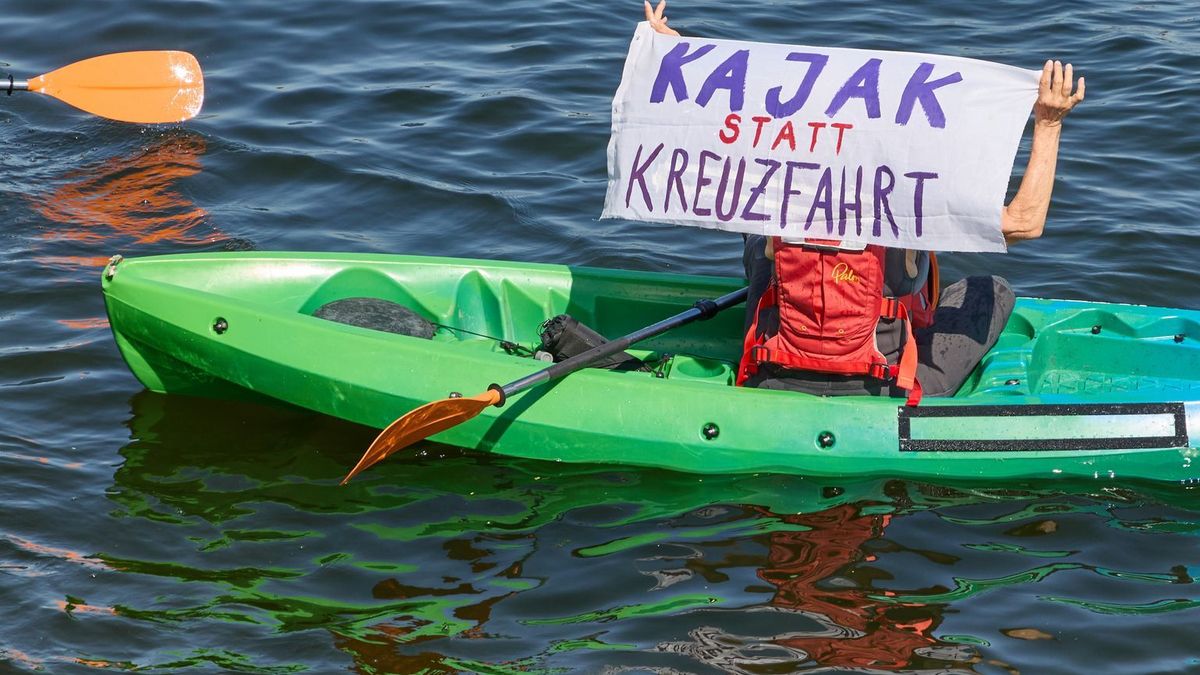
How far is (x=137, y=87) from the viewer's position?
8148 mm

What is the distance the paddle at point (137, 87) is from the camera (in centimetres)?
809

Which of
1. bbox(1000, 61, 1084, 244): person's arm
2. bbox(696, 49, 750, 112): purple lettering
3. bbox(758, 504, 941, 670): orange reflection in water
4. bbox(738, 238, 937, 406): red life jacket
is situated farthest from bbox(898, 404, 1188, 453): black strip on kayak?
bbox(696, 49, 750, 112): purple lettering

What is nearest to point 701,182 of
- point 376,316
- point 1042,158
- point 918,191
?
point 918,191

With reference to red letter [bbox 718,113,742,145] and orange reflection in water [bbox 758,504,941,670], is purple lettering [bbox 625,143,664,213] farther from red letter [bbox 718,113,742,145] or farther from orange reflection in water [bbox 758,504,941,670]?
orange reflection in water [bbox 758,504,941,670]

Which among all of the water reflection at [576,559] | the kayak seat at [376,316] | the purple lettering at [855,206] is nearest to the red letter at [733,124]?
the purple lettering at [855,206]

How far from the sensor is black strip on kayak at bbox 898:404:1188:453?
515 centimetres

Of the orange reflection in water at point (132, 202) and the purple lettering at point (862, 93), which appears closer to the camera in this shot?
the purple lettering at point (862, 93)

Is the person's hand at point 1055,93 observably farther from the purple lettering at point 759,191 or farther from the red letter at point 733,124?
the red letter at point 733,124

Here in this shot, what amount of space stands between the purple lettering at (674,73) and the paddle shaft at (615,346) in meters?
0.87

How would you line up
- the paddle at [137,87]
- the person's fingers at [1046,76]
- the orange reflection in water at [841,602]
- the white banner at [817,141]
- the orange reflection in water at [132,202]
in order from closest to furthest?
the orange reflection in water at [841,602]
the person's fingers at [1046,76]
the white banner at [817,141]
the orange reflection in water at [132,202]
the paddle at [137,87]

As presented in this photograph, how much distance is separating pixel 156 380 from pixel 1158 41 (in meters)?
7.69

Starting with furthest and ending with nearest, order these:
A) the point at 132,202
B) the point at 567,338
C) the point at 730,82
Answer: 1. the point at 132,202
2. the point at 567,338
3. the point at 730,82

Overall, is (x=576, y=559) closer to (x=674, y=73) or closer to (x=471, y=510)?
(x=471, y=510)

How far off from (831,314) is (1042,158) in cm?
87
